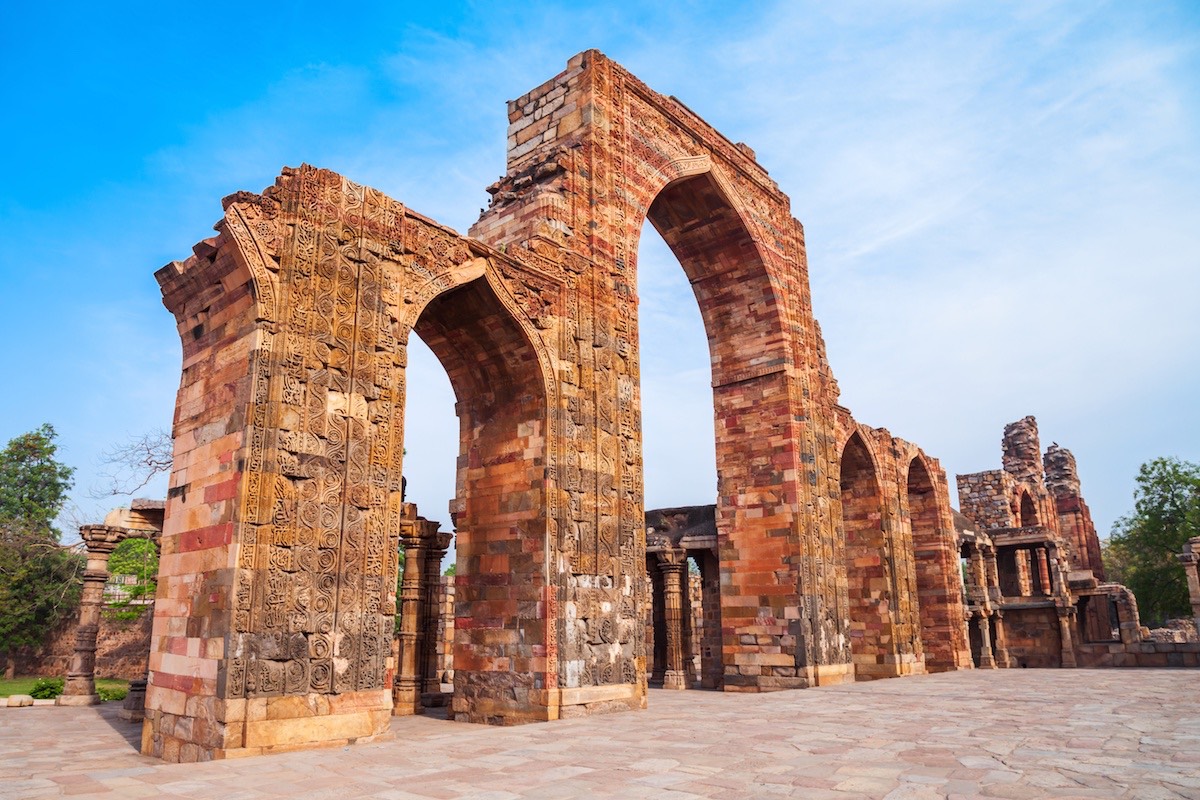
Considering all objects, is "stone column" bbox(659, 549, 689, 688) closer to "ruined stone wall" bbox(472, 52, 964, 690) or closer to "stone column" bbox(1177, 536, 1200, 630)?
"ruined stone wall" bbox(472, 52, 964, 690)

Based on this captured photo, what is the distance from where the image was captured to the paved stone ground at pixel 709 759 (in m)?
4.72

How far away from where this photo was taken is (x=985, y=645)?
2223cm

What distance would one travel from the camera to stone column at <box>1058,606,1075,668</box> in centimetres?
2366

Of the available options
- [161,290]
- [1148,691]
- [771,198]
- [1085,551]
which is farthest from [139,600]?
[1085,551]

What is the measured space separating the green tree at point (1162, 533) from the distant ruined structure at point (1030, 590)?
4333 mm

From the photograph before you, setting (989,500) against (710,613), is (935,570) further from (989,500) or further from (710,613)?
(989,500)

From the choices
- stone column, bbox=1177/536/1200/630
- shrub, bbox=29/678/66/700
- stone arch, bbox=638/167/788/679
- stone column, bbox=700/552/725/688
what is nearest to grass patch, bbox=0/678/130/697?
shrub, bbox=29/678/66/700

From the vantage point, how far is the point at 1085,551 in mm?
35406

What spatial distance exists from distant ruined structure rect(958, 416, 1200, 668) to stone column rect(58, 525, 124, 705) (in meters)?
21.1

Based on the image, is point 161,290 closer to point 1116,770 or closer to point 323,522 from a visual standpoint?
point 323,522

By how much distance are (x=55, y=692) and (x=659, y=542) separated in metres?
11.5

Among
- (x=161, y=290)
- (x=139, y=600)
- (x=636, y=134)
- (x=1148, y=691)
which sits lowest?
(x=1148, y=691)

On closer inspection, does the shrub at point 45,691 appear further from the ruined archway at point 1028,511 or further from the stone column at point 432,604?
the ruined archway at point 1028,511

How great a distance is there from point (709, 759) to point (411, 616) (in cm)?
666
